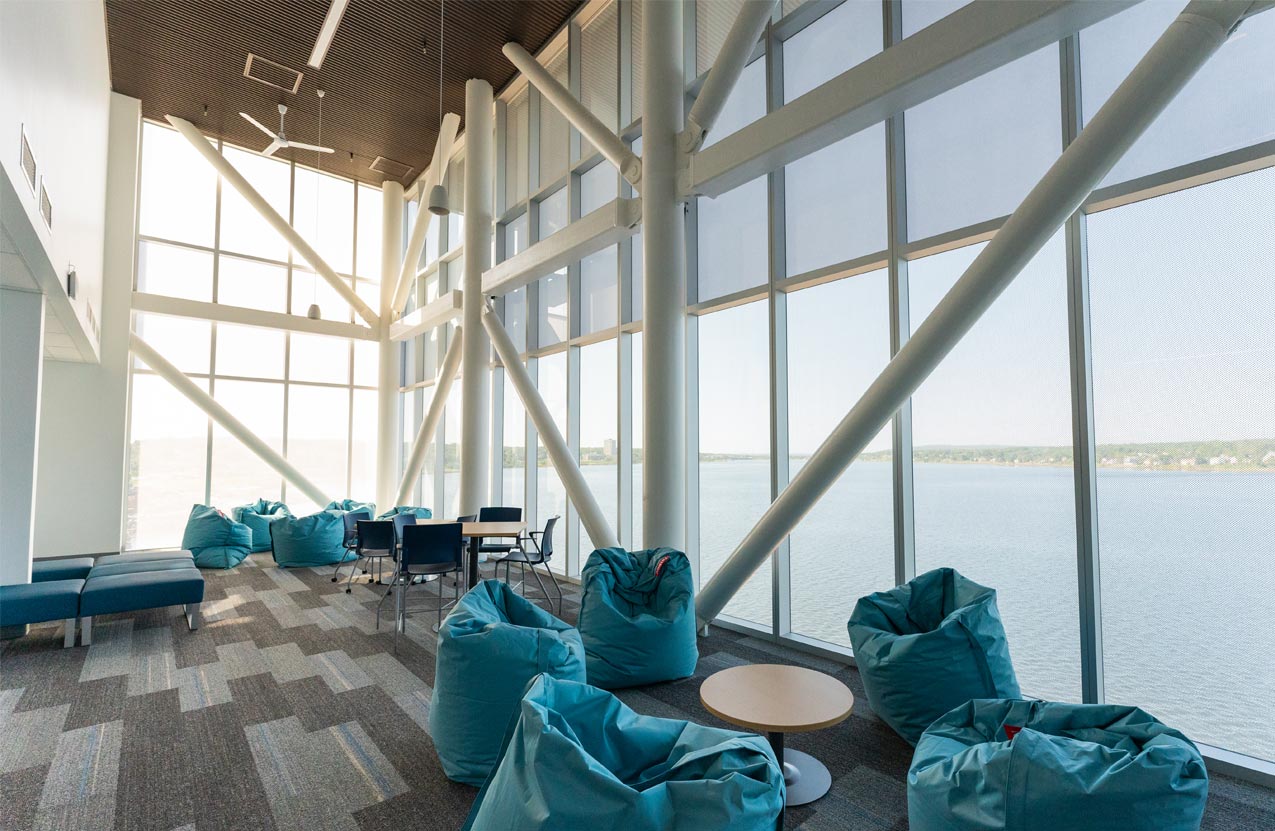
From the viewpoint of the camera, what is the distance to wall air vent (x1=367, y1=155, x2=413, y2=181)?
11.9 metres

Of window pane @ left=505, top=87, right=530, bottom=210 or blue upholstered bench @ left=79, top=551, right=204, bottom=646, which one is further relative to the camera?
window pane @ left=505, top=87, right=530, bottom=210

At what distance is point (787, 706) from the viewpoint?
2.71m

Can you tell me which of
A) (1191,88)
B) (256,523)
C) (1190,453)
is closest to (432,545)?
(1190,453)

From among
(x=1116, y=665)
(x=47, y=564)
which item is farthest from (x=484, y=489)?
(x=1116, y=665)

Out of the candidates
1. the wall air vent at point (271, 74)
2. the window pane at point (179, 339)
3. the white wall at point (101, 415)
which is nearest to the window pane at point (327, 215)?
the window pane at point (179, 339)

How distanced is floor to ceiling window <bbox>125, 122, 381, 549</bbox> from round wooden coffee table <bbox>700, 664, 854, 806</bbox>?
1092cm

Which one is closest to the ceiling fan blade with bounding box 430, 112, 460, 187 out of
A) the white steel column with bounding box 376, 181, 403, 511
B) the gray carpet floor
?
the white steel column with bounding box 376, 181, 403, 511

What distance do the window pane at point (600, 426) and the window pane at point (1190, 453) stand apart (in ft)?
15.0

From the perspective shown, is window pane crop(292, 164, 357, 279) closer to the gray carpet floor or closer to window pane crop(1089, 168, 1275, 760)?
the gray carpet floor

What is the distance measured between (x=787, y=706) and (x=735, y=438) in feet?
10.9

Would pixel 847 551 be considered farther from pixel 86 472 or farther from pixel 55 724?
pixel 86 472

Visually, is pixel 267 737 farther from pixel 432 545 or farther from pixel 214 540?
pixel 214 540

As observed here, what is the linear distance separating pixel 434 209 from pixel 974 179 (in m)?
5.66

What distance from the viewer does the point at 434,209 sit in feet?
24.2
